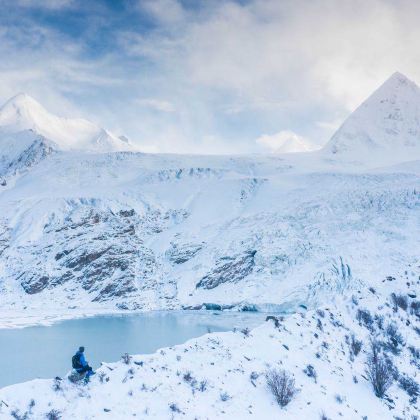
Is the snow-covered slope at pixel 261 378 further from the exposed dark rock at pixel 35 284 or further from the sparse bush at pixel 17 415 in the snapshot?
the exposed dark rock at pixel 35 284

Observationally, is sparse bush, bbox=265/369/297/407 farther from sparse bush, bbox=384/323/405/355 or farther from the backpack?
sparse bush, bbox=384/323/405/355

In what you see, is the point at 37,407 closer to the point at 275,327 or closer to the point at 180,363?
the point at 180,363

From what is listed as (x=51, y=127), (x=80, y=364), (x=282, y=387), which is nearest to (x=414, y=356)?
(x=282, y=387)

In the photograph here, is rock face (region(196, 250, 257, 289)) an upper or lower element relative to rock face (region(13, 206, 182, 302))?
lower

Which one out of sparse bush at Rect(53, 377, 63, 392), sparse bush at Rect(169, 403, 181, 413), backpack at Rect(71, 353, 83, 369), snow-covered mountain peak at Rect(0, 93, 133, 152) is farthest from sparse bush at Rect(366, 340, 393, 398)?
snow-covered mountain peak at Rect(0, 93, 133, 152)

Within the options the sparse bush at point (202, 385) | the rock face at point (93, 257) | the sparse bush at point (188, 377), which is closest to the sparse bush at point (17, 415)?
the sparse bush at point (188, 377)

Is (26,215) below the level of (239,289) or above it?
above

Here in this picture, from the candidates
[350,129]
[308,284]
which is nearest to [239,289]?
[308,284]
